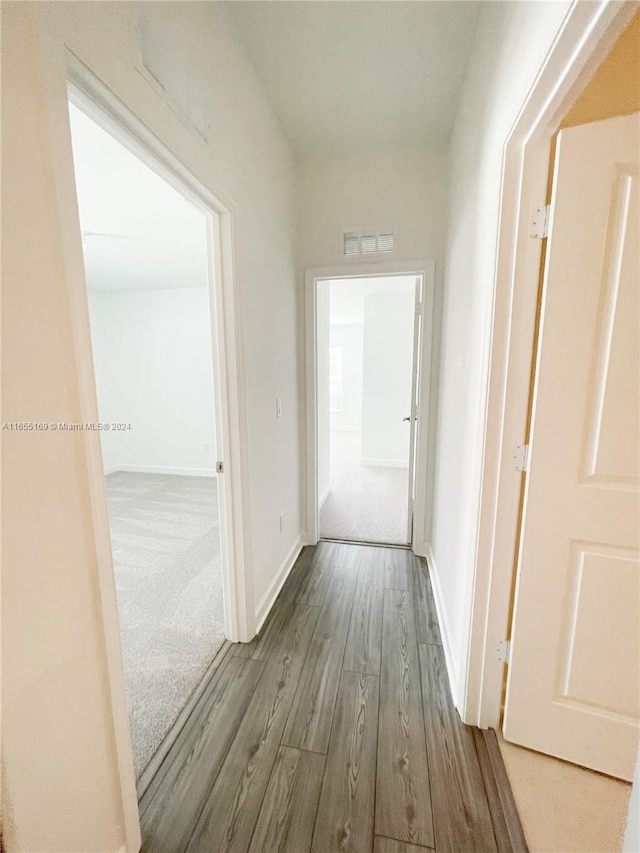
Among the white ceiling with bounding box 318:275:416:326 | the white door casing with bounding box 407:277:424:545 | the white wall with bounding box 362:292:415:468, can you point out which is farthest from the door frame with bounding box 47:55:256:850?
the white wall with bounding box 362:292:415:468

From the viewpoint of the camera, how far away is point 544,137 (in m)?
1.02

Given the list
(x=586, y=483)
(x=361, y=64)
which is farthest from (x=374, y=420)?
(x=586, y=483)

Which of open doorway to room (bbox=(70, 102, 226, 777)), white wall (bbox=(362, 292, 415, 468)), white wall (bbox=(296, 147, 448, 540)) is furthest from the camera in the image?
white wall (bbox=(362, 292, 415, 468))

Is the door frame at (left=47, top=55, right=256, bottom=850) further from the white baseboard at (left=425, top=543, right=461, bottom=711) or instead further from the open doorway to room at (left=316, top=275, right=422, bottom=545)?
the open doorway to room at (left=316, top=275, right=422, bottom=545)

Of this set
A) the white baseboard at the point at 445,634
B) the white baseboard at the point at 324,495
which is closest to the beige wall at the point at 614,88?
the white baseboard at the point at 445,634

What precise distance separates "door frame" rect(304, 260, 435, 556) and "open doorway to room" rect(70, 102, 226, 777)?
29.8 inches

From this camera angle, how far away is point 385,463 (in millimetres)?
5309

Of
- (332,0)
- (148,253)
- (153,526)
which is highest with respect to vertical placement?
Result: (332,0)

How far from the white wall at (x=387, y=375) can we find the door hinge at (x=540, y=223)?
3829 mm

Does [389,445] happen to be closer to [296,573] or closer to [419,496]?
[419,496]

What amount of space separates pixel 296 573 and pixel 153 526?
1703 millimetres

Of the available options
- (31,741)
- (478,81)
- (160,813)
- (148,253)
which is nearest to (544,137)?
(478,81)

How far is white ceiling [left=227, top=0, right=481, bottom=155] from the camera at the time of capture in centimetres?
137

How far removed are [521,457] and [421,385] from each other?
134 centimetres
